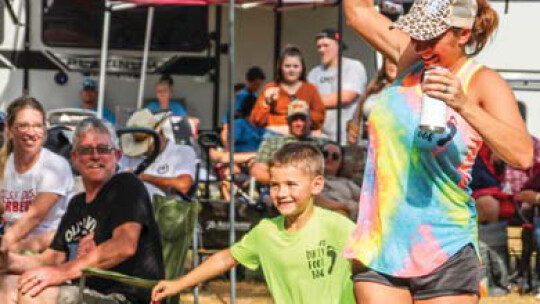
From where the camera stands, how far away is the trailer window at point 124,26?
1333 centimetres

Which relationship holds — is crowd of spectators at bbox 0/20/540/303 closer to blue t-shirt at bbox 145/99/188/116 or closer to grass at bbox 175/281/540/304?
grass at bbox 175/281/540/304

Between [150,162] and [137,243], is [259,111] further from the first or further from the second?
[137,243]

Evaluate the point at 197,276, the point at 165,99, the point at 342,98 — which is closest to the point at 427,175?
the point at 197,276

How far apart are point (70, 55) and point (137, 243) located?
24.9 ft

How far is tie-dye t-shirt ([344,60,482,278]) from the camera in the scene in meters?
4.06

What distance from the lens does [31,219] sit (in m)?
7.03

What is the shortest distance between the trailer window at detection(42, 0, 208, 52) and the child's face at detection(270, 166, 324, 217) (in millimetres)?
8427

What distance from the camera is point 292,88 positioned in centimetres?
1086

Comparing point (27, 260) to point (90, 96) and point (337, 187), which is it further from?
point (90, 96)

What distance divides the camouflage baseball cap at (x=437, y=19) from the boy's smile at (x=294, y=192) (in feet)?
3.83

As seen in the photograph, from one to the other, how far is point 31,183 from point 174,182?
207 centimetres

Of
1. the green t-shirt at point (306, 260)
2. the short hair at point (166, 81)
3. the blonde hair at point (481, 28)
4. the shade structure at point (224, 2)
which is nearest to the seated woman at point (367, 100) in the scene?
the shade structure at point (224, 2)

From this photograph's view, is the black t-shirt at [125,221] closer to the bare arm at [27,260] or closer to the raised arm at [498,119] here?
the bare arm at [27,260]

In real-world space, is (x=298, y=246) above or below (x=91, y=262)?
above
